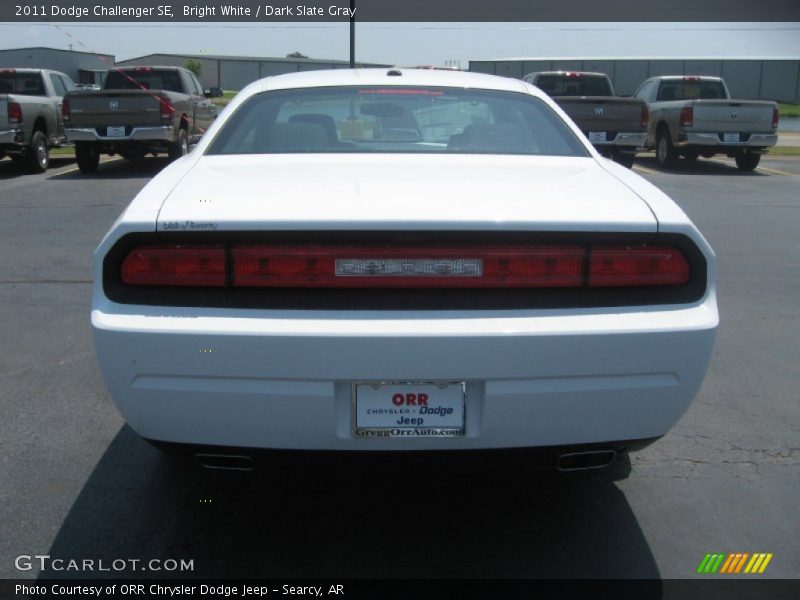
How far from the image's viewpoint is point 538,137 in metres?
3.85

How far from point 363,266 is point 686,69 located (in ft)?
170

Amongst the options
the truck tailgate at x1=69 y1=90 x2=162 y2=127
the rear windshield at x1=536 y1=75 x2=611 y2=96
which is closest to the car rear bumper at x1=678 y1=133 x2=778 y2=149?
the rear windshield at x1=536 y1=75 x2=611 y2=96

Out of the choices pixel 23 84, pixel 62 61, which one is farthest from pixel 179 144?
pixel 62 61

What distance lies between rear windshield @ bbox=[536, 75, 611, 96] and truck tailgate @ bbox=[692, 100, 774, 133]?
210 centimetres

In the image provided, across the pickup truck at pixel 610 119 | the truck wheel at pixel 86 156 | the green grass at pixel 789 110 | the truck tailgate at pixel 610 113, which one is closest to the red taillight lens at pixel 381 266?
the pickup truck at pixel 610 119

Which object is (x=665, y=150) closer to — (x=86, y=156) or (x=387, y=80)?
(x=86, y=156)

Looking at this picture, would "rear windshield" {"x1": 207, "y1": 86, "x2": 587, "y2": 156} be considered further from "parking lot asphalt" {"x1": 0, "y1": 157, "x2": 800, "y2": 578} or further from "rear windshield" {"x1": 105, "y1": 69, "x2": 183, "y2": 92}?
"rear windshield" {"x1": 105, "y1": 69, "x2": 183, "y2": 92}

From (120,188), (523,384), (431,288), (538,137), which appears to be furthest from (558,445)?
(120,188)

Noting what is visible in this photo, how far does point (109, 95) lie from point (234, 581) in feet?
42.4

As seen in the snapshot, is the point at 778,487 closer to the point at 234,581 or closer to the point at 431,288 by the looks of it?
the point at 431,288

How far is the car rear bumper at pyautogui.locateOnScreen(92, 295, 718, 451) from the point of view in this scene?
8.09 ft

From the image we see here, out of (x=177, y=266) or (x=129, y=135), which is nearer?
(x=177, y=266)

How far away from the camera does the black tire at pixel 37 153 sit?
584 inches

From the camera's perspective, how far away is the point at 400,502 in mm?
3336
